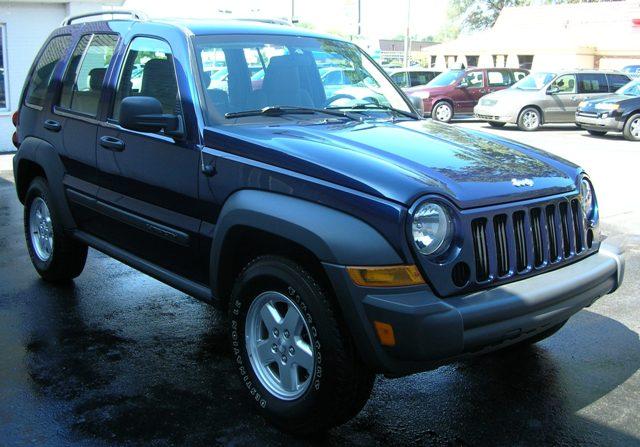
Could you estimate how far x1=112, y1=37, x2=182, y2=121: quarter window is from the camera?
13.9ft

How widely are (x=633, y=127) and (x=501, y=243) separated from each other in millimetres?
16147

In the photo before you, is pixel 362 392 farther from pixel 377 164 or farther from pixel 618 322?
pixel 618 322

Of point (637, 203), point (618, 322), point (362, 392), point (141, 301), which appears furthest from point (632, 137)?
point (362, 392)

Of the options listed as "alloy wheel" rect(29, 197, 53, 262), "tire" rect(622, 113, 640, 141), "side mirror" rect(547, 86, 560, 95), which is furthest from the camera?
"side mirror" rect(547, 86, 560, 95)

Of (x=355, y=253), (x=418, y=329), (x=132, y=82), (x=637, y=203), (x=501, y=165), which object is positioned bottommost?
(x=637, y=203)

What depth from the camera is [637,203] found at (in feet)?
30.7

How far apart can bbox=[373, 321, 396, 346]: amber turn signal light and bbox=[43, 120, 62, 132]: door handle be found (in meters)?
3.32

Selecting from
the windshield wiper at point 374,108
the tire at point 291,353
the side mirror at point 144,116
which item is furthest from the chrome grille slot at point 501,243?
the side mirror at point 144,116

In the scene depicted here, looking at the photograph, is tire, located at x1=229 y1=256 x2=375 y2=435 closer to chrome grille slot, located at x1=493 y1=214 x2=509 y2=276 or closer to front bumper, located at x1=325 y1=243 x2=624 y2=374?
front bumper, located at x1=325 y1=243 x2=624 y2=374

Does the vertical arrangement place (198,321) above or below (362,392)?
below

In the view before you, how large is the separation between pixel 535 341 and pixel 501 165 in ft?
4.72

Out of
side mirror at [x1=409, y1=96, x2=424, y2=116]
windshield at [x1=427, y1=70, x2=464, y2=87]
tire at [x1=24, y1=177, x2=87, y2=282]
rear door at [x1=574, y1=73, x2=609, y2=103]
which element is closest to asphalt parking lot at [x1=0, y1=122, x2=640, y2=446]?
tire at [x1=24, y1=177, x2=87, y2=282]

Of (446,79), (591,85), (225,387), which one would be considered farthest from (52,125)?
(446,79)

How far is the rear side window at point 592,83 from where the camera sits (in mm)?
20438
